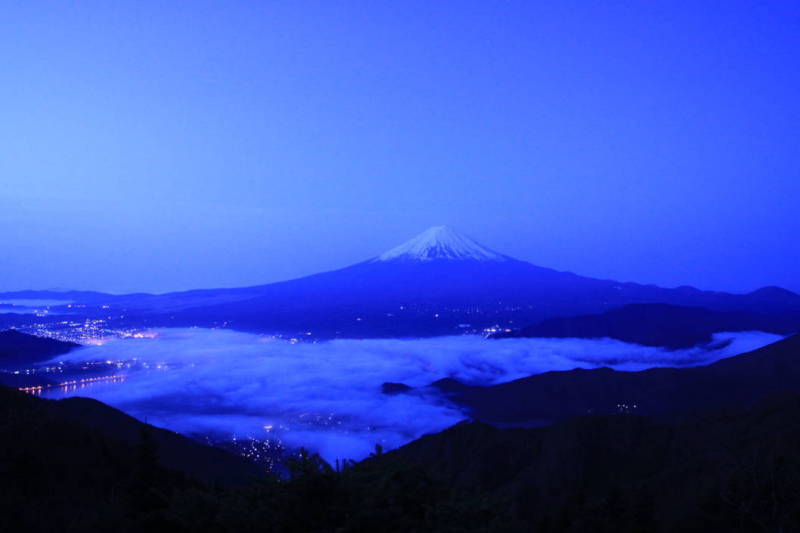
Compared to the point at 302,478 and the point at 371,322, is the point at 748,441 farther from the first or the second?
the point at 371,322

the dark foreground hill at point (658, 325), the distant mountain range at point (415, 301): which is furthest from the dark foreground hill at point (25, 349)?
the dark foreground hill at point (658, 325)

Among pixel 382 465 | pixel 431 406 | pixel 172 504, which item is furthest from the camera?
pixel 431 406

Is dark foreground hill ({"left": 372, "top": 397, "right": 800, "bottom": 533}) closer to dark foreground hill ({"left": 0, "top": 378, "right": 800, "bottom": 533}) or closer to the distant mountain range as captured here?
dark foreground hill ({"left": 0, "top": 378, "right": 800, "bottom": 533})

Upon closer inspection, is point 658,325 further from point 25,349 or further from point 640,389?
point 25,349

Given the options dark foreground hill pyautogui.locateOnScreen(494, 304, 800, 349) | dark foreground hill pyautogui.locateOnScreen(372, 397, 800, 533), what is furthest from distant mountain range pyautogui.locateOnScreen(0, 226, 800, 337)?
dark foreground hill pyautogui.locateOnScreen(372, 397, 800, 533)

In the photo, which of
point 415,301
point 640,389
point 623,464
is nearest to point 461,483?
point 623,464

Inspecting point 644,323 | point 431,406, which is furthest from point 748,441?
point 644,323
